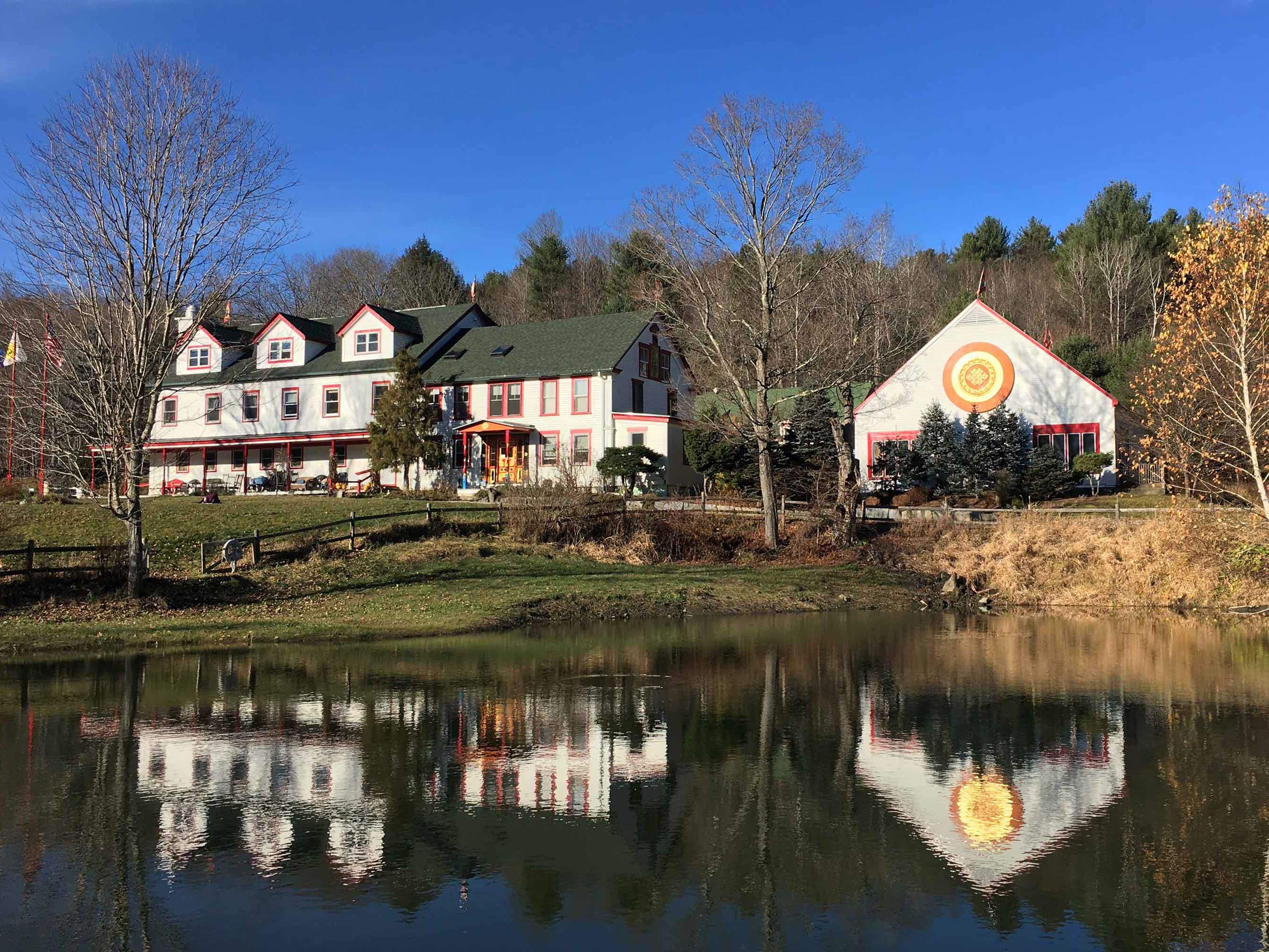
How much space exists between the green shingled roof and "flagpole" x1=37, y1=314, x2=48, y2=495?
55.5ft

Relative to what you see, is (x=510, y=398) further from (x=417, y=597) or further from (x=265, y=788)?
(x=265, y=788)

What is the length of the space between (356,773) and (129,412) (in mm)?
17508

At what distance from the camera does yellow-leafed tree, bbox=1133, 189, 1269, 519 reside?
18781 millimetres

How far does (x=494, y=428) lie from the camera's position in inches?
1863

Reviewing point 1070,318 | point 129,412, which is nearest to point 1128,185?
point 1070,318

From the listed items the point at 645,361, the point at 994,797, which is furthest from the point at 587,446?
the point at 994,797

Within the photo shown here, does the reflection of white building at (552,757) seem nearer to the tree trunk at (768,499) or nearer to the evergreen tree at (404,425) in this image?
the tree trunk at (768,499)

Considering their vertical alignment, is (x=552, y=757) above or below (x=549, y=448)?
below

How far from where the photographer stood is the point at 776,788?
965cm

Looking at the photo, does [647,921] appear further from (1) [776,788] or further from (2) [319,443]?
(2) [319,443]

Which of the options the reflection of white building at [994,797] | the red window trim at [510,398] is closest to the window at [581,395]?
the red window trim at [510,398]

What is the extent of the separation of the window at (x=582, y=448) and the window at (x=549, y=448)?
2.42 feet

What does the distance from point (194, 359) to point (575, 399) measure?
69.3 ft

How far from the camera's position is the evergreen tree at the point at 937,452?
42500mm
